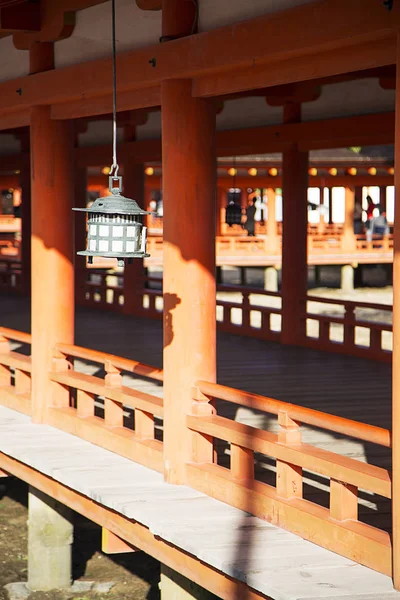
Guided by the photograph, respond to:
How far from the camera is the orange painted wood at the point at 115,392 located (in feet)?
24.3

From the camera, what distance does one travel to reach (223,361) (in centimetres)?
1216

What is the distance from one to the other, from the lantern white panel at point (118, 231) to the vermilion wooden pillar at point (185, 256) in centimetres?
86

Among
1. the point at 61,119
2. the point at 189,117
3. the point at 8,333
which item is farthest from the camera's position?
the point at 8,333

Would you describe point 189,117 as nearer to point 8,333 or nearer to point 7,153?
point 8,333

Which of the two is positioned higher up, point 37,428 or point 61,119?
point 61,119

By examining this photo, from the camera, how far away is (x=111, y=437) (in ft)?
25.9

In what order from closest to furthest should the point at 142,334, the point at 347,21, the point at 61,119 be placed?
the point at 347,21 < the point at 61,119 < the point at 142,334

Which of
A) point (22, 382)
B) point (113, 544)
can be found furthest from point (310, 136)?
point (113, 544)

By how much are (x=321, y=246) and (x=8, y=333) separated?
24.9 metres

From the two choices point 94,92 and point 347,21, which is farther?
point 94,92

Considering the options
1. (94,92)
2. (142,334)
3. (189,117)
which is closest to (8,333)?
(94,92)

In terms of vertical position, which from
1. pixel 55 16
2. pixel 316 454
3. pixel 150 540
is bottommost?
pixel 150 540

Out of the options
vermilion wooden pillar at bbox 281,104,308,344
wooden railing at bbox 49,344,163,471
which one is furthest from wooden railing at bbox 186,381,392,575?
vermilion wooden pillar at bbox 281,104,308,344

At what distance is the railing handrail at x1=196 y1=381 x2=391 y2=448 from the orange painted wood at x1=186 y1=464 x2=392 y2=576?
1.48ft
